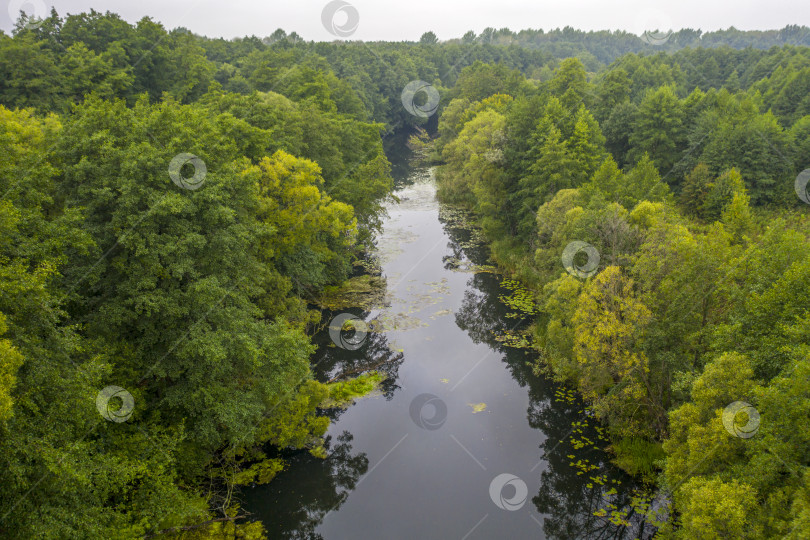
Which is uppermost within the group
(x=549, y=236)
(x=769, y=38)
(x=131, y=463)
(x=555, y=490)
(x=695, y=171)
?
(x=769, y=38)

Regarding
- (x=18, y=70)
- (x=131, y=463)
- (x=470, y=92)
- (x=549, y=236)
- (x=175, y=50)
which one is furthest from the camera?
(x=470, y=92)

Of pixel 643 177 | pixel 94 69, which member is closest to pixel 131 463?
pixel 643 177

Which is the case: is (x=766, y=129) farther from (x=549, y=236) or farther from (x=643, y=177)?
(x=549, y=236)

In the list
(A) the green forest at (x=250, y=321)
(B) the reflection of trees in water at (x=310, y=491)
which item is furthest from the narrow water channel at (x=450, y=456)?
(A) the green forest at (x=250, y=321)

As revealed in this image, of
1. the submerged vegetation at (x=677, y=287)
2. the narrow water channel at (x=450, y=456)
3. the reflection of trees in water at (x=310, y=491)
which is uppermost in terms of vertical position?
the submerged vegetation at (x=677, y=287)

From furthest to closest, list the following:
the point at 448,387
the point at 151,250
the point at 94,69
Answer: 1. the point at 94,69
2. the point at 448,387
3. the point at 151,250

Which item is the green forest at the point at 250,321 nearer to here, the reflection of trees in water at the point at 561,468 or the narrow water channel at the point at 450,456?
the reflection of trees in water at the point at 561,468

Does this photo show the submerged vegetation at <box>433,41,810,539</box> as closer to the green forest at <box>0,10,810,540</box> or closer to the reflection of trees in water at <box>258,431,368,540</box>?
the green forest at <box>0,10,810,540</box>
